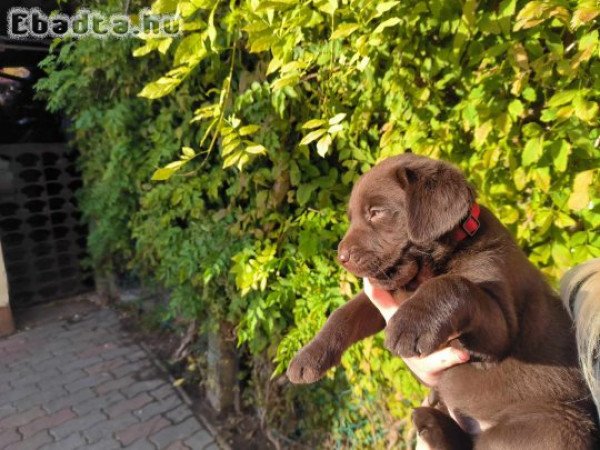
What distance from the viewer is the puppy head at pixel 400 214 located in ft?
5.58

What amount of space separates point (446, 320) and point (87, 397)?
4.55 meters

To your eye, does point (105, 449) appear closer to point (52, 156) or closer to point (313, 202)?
point (313, 202)

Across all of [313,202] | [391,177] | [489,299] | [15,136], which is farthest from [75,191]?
[489,299]

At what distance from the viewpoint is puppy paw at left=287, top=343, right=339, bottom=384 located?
6.42 ft

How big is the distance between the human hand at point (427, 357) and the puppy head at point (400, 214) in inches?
3.0

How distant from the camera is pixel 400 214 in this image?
1900 millimetres

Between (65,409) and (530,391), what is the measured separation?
4471 mm

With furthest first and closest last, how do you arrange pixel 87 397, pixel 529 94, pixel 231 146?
pixel 87 397, pixel 231 146, pixel 529 94

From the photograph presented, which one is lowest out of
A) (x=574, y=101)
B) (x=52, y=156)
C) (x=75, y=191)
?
(x=75, y=191)

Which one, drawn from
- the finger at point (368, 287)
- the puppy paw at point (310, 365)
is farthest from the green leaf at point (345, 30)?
the puppy paw at point (310, 365)

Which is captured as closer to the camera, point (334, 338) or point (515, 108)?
point (334, 338)

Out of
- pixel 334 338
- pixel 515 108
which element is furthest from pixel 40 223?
pixel 515 108

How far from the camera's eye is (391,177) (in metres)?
1.96

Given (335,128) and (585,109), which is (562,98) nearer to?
(585,109)
